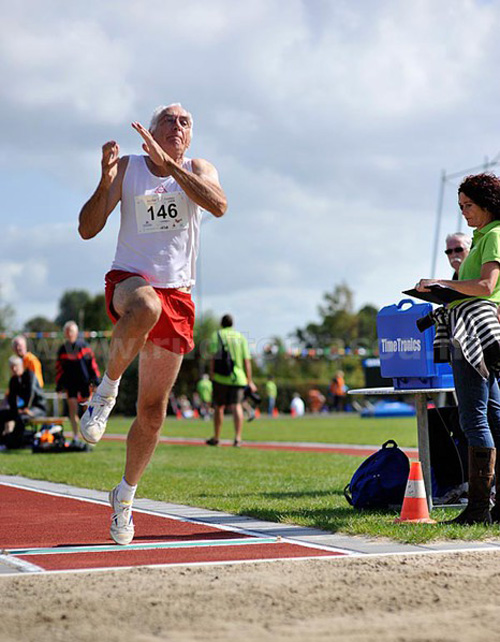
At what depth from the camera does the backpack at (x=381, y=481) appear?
24.8 ft

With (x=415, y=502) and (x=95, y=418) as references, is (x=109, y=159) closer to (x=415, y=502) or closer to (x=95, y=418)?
(x=95, y=418)

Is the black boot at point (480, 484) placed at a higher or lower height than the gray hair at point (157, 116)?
lower

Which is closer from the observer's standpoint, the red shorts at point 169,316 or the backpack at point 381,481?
the red shorts at point 169,316

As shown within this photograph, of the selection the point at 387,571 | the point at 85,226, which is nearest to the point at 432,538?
the point at 387,571

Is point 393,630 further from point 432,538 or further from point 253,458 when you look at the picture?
point 253,458

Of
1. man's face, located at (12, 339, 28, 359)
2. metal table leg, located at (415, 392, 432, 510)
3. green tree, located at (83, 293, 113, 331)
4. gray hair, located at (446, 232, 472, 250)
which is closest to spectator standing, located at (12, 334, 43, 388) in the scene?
man's face, located at (12, 339, 28, 359)

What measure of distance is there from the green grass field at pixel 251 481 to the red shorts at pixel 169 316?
60.2 inches

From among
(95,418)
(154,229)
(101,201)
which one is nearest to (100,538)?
(95,418)

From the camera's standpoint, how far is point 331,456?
48.5ft

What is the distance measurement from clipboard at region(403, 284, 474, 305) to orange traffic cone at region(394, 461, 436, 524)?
3.73 ft

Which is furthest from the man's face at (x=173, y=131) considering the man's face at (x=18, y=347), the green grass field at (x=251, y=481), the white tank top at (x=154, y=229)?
the man's face at (x=18, y=347)

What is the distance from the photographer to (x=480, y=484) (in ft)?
21.8

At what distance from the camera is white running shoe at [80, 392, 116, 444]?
582 cm

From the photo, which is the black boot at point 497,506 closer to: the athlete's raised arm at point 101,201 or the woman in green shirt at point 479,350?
the woman in green shirt at point 479,350
